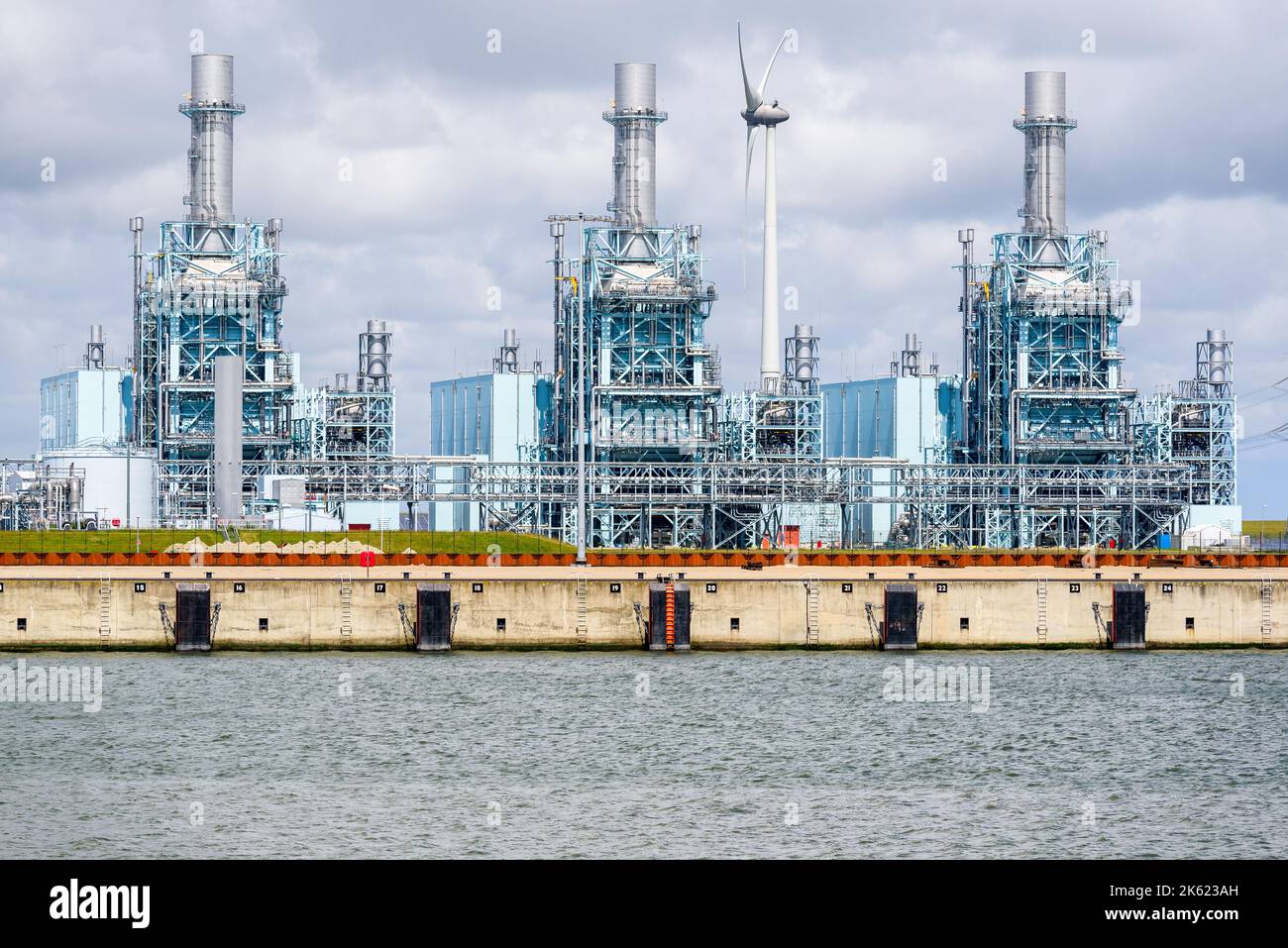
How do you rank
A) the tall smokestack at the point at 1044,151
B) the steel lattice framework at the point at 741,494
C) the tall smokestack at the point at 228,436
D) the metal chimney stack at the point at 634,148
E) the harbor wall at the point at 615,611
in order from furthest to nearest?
the tall smokestack at the point at 1044,151
the metal chimney stack at the point at 634,148
the steel lattice framework at the point at 741,494
the tall smokestack at the point at 228,436
the harbor wall at the point at 615,611

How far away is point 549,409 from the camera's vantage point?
152125 mm

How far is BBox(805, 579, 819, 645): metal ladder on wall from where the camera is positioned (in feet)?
272

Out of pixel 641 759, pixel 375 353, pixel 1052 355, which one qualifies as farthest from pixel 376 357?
pixel 641 759

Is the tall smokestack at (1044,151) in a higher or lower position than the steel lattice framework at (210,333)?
higher

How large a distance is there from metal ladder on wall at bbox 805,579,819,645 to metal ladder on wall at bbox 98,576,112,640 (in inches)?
1142

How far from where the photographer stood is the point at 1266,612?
8675cm

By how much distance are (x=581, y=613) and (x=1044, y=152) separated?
7831 centimetres

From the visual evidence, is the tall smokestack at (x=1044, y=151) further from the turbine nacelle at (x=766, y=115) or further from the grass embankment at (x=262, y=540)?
Result: the grass embankment at (x=262, y=540)

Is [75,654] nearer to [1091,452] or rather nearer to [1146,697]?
[1146,697]

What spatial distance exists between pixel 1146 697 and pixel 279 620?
3483 cm

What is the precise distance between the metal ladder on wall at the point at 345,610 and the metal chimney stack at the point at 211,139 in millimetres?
69761

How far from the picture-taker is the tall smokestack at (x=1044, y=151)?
480 ft

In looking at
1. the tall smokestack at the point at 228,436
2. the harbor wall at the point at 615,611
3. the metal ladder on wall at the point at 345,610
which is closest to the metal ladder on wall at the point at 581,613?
the harbor wall at the point at 615,611
